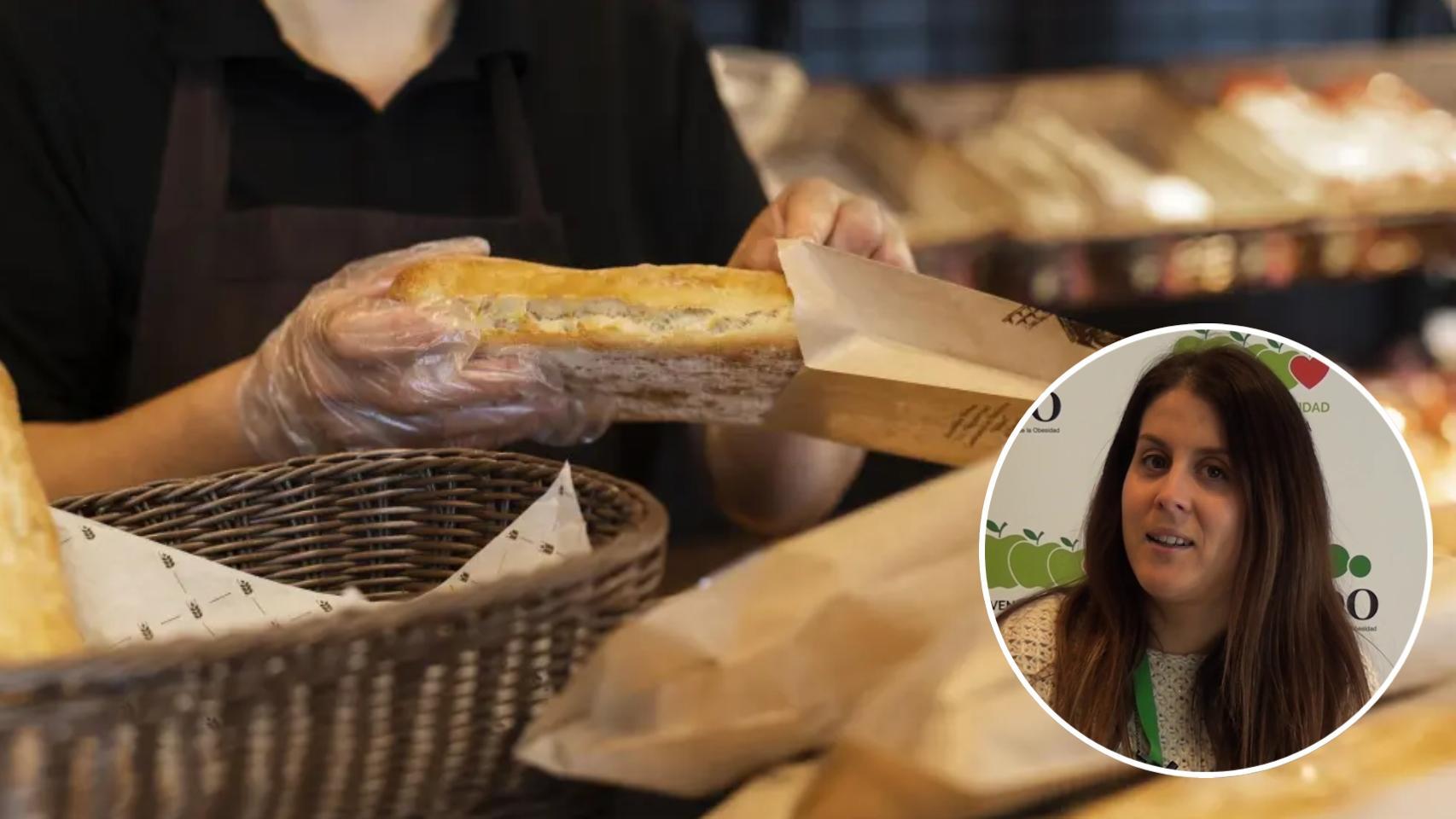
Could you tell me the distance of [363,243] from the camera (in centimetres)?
117

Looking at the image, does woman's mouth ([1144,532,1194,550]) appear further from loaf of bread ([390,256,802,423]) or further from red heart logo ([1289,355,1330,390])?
loaf of bread ([390,256,802,423])

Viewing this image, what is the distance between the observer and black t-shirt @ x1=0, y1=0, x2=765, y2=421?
3.88 ft

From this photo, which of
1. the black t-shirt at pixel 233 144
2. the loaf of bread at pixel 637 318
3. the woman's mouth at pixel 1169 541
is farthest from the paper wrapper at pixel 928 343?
the black t-shirt at pixel 233 144

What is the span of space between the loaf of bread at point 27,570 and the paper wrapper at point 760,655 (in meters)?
0.28

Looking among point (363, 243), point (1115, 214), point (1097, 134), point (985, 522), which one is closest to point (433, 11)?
point (363, 243)

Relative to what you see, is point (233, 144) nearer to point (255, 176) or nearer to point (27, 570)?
point (255, 176)

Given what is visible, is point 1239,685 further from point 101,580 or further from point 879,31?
point 879,31

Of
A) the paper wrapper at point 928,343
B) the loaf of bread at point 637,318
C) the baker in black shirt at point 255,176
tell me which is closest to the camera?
the paper wrapper at point 928,343

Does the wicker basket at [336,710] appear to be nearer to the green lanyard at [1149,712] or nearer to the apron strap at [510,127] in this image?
the green lanyard at [1149,712]

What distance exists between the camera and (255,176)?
1.23m

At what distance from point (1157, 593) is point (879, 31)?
2.52m

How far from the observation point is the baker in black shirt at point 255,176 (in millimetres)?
1176

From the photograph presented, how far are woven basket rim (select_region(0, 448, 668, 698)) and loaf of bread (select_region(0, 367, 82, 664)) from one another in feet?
0.60

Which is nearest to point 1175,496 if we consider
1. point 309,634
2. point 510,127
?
point 309,634
